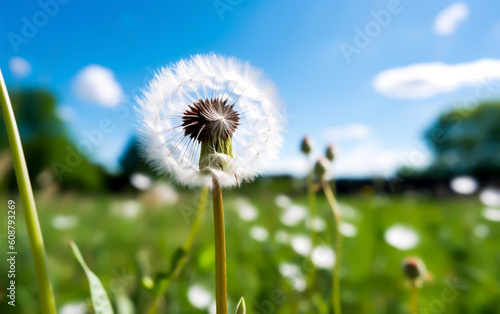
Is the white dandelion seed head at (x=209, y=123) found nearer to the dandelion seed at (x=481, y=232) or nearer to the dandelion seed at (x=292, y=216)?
the dandelion seed at (x=292, y=216)

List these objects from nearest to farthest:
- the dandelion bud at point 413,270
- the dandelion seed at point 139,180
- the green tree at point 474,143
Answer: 1. the dandelion bud at point 413,270
2. the dandelion seed at point 139,180
3. the green tree at point 474,143

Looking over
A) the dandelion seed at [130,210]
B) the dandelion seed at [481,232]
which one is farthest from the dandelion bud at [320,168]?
the dandelion seed at [130,210]

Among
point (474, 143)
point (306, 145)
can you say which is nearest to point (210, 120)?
point (306, 145)

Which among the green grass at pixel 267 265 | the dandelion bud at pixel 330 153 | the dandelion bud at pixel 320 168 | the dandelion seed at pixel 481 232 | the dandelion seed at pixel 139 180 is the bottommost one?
the green grass at pixel 267 265

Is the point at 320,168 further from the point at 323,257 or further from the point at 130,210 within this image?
the point at 130,210

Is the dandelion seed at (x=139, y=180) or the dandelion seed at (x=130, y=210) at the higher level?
the dandelion seed at (x=139, y=180)

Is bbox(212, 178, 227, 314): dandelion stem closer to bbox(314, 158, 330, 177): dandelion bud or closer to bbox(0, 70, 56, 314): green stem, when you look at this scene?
bbox(0, 70, 56, 314): green stem

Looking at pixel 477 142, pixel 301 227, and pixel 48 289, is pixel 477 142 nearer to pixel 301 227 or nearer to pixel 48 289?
pixel 301 227

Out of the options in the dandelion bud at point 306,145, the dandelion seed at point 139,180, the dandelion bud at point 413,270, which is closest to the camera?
the dandelion bud at point 413,270
